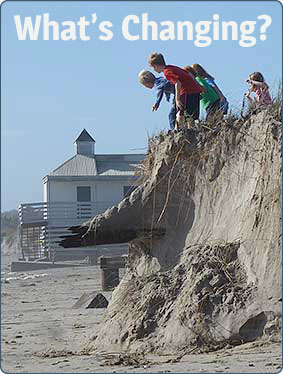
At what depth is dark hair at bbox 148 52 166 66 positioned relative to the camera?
38.9 ft

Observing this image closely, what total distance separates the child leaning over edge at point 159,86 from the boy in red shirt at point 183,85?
0.58 ft

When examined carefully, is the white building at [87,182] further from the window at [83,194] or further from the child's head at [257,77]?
the child's head at [257,77]

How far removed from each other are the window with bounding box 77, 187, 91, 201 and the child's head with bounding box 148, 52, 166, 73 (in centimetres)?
2670

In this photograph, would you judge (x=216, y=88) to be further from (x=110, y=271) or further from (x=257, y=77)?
(x=110, y=271)

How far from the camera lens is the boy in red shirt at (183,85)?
11914 millimetres

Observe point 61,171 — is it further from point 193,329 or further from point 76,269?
point 193,329

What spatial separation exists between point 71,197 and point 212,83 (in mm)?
26349

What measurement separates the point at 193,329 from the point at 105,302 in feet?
18.7

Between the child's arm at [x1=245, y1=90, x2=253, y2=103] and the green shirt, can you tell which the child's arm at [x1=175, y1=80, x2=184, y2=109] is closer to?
the green shirt

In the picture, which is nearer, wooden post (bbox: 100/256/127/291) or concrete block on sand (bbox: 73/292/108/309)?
concrete block on sand (bbox: 73/292/108/309)

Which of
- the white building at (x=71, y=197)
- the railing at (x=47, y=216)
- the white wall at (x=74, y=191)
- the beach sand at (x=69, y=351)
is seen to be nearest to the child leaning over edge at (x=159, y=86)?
the beach sand at (x=69, y=351)

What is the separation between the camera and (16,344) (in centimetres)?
1239

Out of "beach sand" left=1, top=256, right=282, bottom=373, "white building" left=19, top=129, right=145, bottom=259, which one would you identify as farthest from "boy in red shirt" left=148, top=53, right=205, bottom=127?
"white building" left=19, top=129, right=145, bottom=259

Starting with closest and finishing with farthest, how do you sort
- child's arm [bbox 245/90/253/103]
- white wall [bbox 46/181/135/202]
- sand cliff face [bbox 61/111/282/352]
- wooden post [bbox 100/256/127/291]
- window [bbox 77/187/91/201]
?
sand cliff face [bbox 61/111/282/352] → child's arm [bbox 245/90/253/103] → wooden post [bbox 100/256/127/291] → white wall [bbox 46/181/135/202] → window [bbox 77/187/91/201]
